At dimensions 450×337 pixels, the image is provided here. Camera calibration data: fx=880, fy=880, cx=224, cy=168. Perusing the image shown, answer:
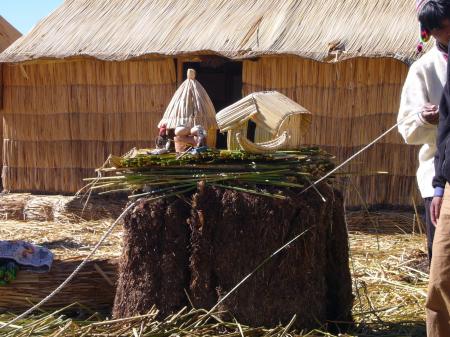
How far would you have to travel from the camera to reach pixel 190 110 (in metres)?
5.26

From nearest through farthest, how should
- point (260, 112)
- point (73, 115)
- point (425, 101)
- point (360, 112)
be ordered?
point (425, 101) → point (260, 112) → point (360, 112) → point (73, 115)

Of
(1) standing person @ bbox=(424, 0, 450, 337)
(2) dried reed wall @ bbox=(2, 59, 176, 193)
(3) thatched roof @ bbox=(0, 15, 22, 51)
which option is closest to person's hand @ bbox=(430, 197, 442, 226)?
(1) standing person @ bbox=(424, 0, 450, 337)

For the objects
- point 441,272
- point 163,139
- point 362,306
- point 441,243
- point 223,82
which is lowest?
point 362,306

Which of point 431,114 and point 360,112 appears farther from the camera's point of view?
point 360,112

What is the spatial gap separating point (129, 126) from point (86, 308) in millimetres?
5330

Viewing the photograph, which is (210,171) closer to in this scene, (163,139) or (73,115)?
(163,139)

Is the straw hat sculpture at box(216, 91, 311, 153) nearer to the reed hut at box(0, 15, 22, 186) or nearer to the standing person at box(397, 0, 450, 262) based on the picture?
the standing person at box(397, 0, 450, 262)

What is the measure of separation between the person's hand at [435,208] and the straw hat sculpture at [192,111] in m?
1.98

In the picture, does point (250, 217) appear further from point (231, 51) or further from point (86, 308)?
point (231, 51)

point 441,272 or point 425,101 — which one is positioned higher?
point 425,101

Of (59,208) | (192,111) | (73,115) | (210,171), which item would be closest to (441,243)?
(210,171)

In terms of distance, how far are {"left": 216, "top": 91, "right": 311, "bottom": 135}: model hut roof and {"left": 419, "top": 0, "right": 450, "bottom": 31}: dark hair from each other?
214 centimetres

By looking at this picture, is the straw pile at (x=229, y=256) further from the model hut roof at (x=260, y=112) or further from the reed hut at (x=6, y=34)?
the reed hut at (x=6, y=34)

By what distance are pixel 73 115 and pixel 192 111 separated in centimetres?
529
